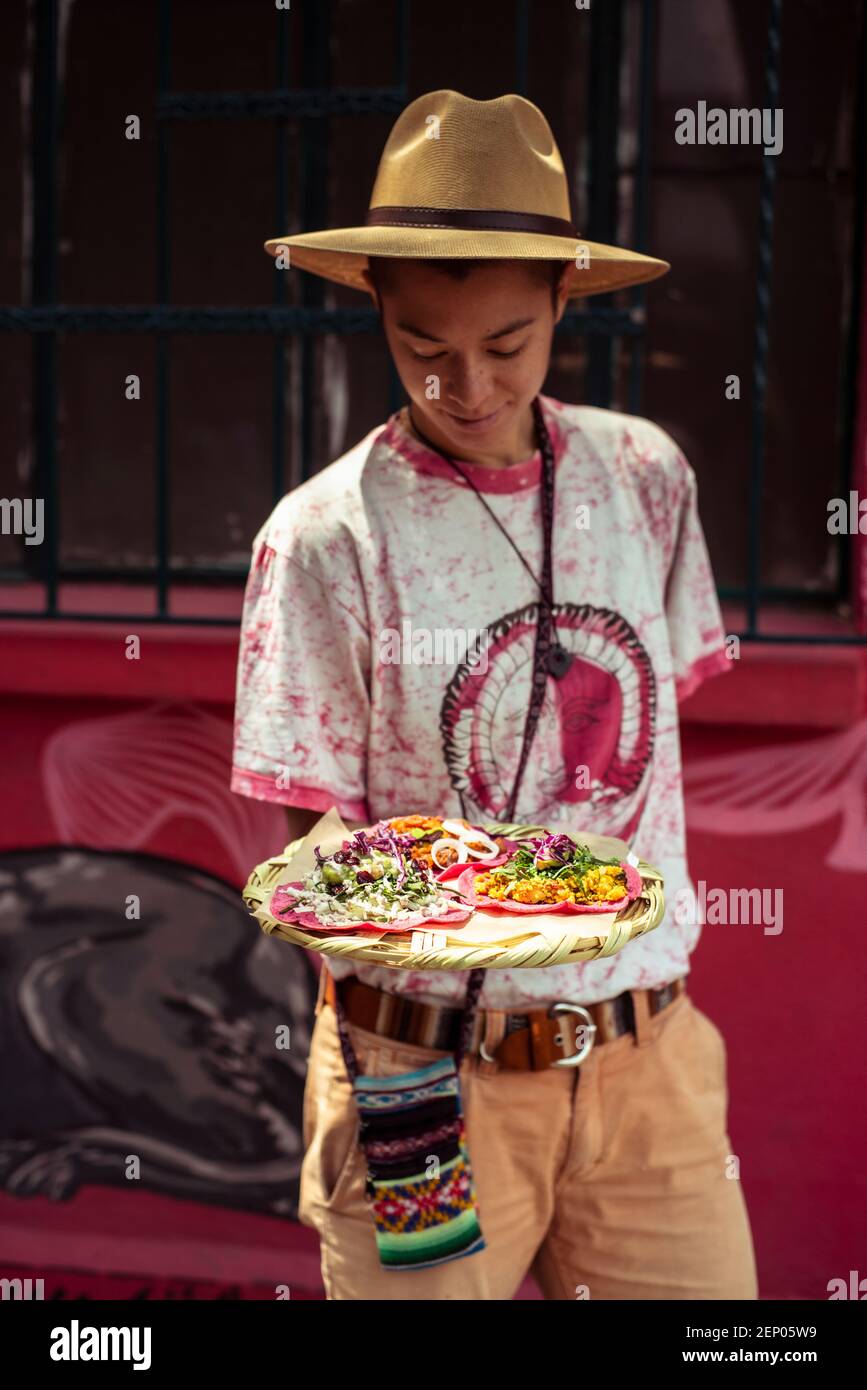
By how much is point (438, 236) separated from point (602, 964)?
107cm

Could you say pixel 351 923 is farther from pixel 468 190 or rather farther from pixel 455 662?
pixel 468 190

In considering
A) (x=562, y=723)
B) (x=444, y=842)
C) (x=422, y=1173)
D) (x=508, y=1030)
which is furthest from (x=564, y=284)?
(x=422, y=1173)

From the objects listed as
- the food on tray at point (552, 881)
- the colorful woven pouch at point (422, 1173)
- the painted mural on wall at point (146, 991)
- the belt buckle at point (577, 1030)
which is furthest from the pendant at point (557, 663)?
the painted mural on wall at point (146, 991)

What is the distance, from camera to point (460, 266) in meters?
2.11

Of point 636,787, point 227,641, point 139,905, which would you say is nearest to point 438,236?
point 636,787

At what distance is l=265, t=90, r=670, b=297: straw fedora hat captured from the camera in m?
2.11

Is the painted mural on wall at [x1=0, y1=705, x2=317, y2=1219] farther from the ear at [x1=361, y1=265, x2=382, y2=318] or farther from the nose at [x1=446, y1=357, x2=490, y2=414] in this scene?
the nose at [x1=446, y1=357, x2=490, y2=414]

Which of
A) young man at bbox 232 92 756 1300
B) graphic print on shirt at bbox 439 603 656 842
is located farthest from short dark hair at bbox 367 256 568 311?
graphic print on shirt at bbox 439 603 656 842

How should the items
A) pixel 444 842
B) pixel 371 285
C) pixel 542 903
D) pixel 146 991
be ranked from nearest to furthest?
1. pixel 542 903
2. pixel 444 842
3. pixel 371 285
4. pixel 146 991

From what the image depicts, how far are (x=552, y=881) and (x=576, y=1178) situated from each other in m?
0.56

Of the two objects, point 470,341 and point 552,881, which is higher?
point 470,341

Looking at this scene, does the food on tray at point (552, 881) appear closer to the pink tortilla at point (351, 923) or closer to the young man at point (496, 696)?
the pink tortilla at point (351, 923)

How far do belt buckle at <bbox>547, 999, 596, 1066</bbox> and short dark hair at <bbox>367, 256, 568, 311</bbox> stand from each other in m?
1.03

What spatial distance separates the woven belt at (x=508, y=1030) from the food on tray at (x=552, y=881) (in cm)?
25
